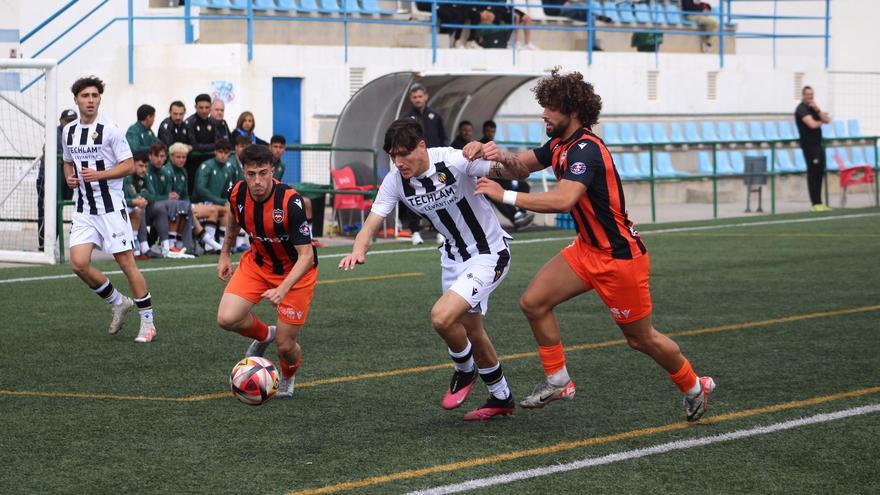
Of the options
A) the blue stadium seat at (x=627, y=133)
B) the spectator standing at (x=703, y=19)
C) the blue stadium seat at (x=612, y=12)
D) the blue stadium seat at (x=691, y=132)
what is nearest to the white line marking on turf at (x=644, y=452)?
the blue stadium seat at (x=627, y=133)

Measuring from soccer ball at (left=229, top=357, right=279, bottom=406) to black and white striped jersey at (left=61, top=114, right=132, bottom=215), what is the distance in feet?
11.3

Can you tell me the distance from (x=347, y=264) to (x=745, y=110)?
956 inches

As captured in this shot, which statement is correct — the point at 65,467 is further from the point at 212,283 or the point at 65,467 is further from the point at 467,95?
the point at 467,95

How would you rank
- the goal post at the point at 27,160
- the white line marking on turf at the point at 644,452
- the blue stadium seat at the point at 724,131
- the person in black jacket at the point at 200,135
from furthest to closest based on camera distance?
1. the blue stadium seat at the point at 724,131
2. the person in black jacket at the point at 200,135
3. the goal post at the point at 27,160
4. the white line marking on turf at the point at 644,452

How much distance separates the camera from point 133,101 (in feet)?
67.8

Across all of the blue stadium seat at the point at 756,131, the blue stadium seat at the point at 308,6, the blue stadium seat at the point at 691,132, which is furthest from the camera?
the blue stadium seat at the point at 756,131

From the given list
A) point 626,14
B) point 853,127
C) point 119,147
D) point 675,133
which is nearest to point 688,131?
point 675,133

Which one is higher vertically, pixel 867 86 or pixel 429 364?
pixel 867 86

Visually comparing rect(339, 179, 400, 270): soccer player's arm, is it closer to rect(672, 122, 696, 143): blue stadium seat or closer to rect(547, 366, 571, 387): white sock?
rect(547, 366, 571, 387): white sock

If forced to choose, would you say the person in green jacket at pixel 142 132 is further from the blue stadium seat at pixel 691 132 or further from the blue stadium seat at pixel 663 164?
the blue stadium seat at pixel 691 132

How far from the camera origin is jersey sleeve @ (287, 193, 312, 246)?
24.8 ft

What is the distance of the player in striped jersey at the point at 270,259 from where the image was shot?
748cm

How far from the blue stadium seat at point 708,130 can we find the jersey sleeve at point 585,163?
21590 mm

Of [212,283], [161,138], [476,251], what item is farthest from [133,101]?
[476,251]
